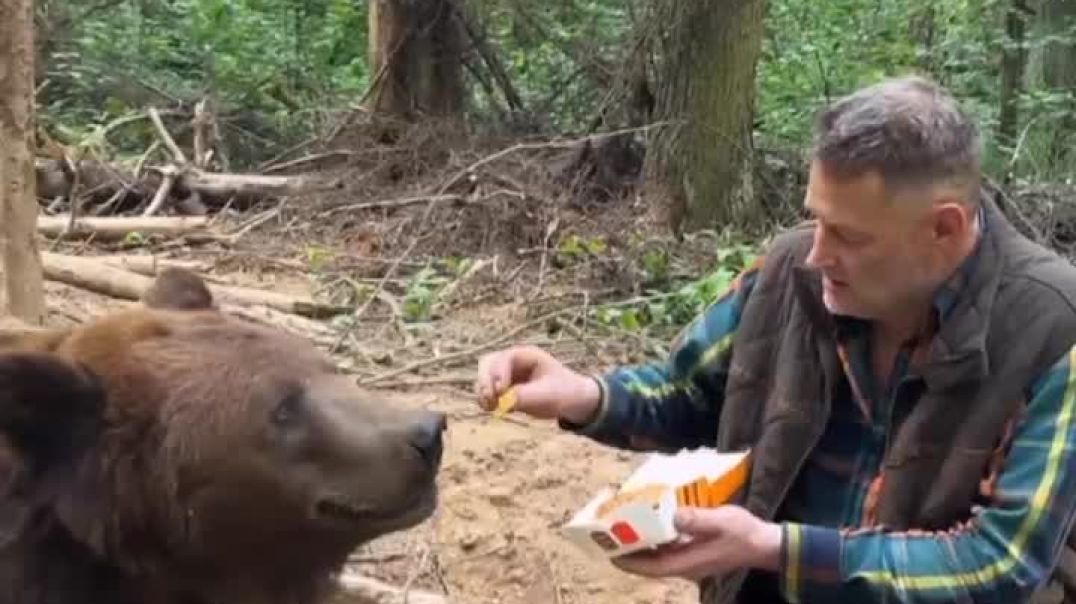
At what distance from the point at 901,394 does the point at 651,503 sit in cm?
74

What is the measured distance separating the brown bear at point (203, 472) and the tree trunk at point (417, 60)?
10.3 metres

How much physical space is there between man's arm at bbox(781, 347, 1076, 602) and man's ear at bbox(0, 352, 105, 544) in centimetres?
146

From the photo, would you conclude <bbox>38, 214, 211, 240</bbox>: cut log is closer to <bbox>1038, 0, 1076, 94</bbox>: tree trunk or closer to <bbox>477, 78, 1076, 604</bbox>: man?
<bbox>477, 78, 1076, 604</bbox>: man

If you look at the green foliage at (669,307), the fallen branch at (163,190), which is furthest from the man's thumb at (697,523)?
the fallen branch at (163,190)

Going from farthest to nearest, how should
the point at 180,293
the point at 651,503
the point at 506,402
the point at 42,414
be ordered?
the point at 506,402, the point at 180,293, the point at 651,503, the point at 42,414

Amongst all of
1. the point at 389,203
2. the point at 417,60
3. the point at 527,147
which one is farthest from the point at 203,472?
the point at 417,60

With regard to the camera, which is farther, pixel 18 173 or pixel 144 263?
pixel 144 263

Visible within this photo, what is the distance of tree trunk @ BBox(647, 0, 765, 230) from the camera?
34.5 feet

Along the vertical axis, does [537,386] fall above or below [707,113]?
above

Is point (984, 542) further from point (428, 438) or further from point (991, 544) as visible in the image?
point (428, 438)

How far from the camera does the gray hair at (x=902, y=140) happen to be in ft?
11.6

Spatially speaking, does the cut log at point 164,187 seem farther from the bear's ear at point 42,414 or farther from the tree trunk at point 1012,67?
the bear's ear at point 42,414

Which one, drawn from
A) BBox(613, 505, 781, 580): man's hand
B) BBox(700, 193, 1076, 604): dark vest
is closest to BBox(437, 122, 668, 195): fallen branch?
BBox(700, 193, 1076, 604): dark vest

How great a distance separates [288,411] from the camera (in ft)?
10.6
